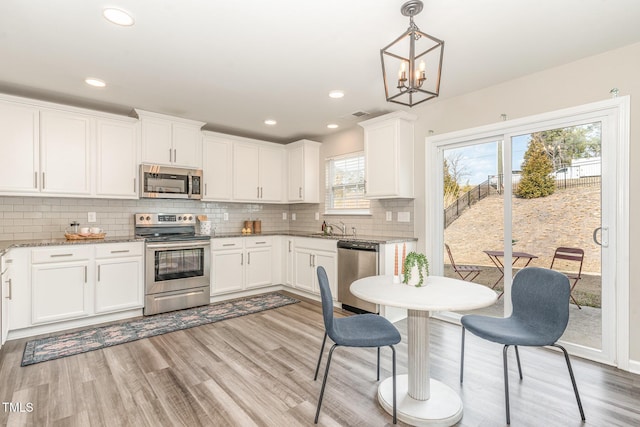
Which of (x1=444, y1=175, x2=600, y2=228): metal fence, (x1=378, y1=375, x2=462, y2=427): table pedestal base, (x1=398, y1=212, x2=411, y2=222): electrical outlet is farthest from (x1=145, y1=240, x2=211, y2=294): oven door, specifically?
(x1=444, y1=175, x2=600, y2=228): metal fence

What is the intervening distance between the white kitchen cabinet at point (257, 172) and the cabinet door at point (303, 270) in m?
1.14

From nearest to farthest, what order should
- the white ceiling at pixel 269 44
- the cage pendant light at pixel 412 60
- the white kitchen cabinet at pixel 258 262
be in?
the cage pendant light at pixel 412 60 < the white ceiling at pixel 269 44 < the white kitchen cabinet at pixel 258 262

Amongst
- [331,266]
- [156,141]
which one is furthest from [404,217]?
[156,141]

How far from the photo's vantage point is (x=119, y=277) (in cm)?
371

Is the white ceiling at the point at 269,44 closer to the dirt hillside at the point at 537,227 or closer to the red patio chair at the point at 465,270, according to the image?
the dirt hillside at the point at 537,227

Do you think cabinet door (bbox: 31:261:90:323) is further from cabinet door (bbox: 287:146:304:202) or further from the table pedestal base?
the table pedestal base

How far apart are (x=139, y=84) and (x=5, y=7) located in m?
1.23

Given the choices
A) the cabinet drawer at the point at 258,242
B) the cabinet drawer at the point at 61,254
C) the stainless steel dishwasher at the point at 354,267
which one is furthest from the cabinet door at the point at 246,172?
the cabinet drawer at the point at 61,254

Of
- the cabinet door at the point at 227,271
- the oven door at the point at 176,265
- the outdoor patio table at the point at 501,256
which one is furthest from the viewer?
the cabinet door at the point at 227,271

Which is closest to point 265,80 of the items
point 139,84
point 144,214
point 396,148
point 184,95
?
point 184,95

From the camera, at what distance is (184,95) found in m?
3.61

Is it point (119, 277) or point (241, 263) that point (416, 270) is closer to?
point (241, 263)

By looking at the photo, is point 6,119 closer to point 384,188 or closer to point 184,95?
point 184,95

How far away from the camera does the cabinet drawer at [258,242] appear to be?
4.82 m
